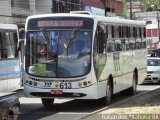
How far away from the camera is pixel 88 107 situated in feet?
58.8

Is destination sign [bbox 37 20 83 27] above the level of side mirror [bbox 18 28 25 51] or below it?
above

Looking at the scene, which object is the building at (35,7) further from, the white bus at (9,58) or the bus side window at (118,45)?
the bus side window at (118,45)

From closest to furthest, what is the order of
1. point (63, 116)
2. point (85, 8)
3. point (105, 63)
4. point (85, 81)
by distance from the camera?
point (63, 116) < point (85, 81) < point (105, 63) < point (85, 8)

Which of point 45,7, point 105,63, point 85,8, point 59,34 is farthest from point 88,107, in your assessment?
point 85,8

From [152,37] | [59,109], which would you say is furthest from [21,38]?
[152,37]

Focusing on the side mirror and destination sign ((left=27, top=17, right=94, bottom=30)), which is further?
the side mirror

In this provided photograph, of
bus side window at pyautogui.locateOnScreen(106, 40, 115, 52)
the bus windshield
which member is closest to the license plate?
the bus windshield

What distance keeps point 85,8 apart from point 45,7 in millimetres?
7010

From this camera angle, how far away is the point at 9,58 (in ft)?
66.9

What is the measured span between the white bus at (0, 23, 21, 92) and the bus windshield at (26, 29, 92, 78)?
2.23 m

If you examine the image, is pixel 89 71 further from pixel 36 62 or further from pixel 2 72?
pixel 2 72

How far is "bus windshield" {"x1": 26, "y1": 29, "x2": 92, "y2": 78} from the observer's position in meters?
16.5

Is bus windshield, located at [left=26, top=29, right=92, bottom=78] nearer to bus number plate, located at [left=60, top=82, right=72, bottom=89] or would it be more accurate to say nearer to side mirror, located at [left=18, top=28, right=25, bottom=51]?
bus number plate, located at [left=60, top=82, right=72, bottom=89]

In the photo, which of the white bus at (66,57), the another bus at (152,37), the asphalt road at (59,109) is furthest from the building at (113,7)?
the white bus at (66,57)
